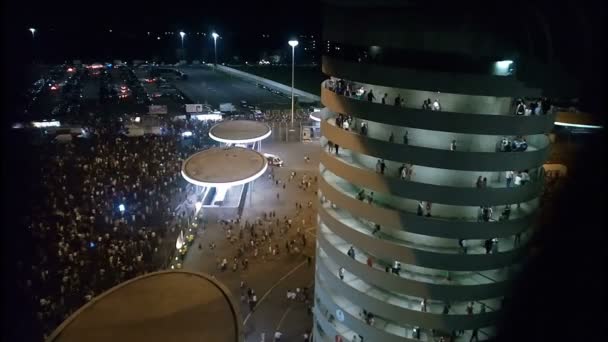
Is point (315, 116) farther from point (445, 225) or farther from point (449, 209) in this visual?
point (445, 225)

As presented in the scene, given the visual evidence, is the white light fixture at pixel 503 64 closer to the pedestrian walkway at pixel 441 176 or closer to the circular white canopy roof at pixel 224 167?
the pedestrian walkway at pixel 441 176

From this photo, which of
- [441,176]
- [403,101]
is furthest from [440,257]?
[403,101]

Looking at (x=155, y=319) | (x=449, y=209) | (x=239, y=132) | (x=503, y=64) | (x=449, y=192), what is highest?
(x=503, y=64)

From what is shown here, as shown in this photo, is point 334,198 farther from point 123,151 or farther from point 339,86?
point 123,151

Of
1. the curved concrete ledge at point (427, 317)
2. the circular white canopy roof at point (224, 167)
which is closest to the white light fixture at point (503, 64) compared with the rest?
the curved concrete ledge at point (427, 317)

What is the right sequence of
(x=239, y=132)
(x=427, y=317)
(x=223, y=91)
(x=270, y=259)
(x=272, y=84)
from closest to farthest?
(x=427, y=317) → (x=270, y=259) → (x=239, y=132) → (x=223, y=91) → (x=272, y=84)

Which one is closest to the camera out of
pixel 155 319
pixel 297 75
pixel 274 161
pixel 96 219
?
pixel 155 319
